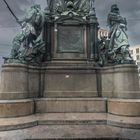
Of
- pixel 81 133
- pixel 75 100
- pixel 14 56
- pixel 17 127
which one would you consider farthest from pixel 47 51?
pixel 81 133

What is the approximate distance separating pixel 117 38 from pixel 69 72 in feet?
9.85

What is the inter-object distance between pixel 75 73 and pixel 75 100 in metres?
1.47

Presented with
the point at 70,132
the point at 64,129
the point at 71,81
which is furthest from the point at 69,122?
the point at 71,81

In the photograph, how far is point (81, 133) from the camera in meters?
6.00

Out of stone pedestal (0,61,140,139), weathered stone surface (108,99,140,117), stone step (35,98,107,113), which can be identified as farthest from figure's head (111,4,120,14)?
weathered stone surface (108,99,140,117)

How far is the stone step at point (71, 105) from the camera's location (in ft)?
28.8

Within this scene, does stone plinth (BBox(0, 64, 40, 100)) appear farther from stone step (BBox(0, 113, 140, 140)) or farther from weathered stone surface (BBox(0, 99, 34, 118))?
stone step (BBox(0, 113, 140, 140))

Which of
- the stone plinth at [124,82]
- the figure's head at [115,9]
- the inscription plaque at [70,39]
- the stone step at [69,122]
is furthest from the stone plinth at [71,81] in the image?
the figure's head at [115,9]

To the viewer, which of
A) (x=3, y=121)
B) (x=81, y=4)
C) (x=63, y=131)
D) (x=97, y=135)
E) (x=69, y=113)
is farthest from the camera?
(x=81, y=4)

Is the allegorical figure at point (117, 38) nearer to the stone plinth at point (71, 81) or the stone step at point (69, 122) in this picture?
the stone plinth at point (71, 81)

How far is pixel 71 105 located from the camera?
8828 mm

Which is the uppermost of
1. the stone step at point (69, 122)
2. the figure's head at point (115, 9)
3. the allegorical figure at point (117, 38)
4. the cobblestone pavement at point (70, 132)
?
the figure's head at point (115, 9)

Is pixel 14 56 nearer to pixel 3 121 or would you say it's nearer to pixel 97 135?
pixel 3 121

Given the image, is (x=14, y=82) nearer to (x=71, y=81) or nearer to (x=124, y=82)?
(x=71, y=81)
